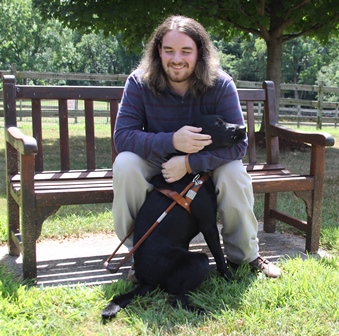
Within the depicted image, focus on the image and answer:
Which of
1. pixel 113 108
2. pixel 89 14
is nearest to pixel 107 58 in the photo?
pixel 89 14

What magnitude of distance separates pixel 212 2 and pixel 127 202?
5.67 meters

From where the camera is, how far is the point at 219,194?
2.76 m

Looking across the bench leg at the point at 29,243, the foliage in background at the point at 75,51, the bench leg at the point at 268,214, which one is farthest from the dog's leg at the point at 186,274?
the foliage in background at the point at 75,51

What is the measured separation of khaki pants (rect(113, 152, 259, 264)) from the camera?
8.91 ft

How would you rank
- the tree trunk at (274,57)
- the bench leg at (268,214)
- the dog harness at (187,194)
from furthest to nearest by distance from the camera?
the tree trunk at (274,57), the bench leg at (268,214), the dog harness at (187,194)

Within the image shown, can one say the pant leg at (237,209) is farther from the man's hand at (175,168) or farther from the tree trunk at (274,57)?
the tree trunk at (274,57)

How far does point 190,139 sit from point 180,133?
67 mm

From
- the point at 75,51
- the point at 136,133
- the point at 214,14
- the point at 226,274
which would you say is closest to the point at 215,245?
the point at 226,274

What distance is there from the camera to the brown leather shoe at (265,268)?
2.79 metres

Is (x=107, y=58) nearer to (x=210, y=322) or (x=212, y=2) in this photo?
(x=212, y=2)

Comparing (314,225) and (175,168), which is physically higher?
(175,168)

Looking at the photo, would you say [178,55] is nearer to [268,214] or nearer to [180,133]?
[180,133]

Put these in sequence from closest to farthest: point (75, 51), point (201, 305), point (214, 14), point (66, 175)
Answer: point (201, 305)
point (66, 175)
point (214, 14)
point (75, 51)

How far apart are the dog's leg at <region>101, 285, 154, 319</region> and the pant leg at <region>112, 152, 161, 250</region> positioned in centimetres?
39
